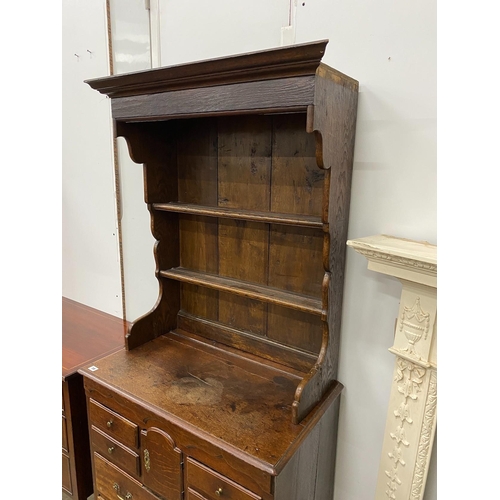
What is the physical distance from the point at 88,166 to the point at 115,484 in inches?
62.1

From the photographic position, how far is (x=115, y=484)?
1503 millimetres

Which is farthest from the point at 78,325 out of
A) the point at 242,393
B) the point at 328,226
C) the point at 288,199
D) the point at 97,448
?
the point at 328,226

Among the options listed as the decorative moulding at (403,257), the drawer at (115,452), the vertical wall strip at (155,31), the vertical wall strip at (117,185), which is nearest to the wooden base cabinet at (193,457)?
the drawer at (115,452)

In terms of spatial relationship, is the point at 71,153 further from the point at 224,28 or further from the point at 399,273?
the point at 399,273

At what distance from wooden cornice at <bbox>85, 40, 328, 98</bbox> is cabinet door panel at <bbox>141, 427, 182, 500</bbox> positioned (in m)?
1.13

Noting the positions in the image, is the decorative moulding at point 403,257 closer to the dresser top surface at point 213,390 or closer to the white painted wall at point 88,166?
the dresser top surface at point 213,390

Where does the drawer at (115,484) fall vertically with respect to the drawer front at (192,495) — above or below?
below

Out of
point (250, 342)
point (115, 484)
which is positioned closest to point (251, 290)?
point (250, 342)

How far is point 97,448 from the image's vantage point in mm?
1535

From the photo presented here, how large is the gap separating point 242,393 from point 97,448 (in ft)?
2.28

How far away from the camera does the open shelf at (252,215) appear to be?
4.03ft

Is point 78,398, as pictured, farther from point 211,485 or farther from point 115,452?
point 211,485

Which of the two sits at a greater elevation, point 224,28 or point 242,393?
point 224,28

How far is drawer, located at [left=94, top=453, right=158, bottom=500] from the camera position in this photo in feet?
4.66
